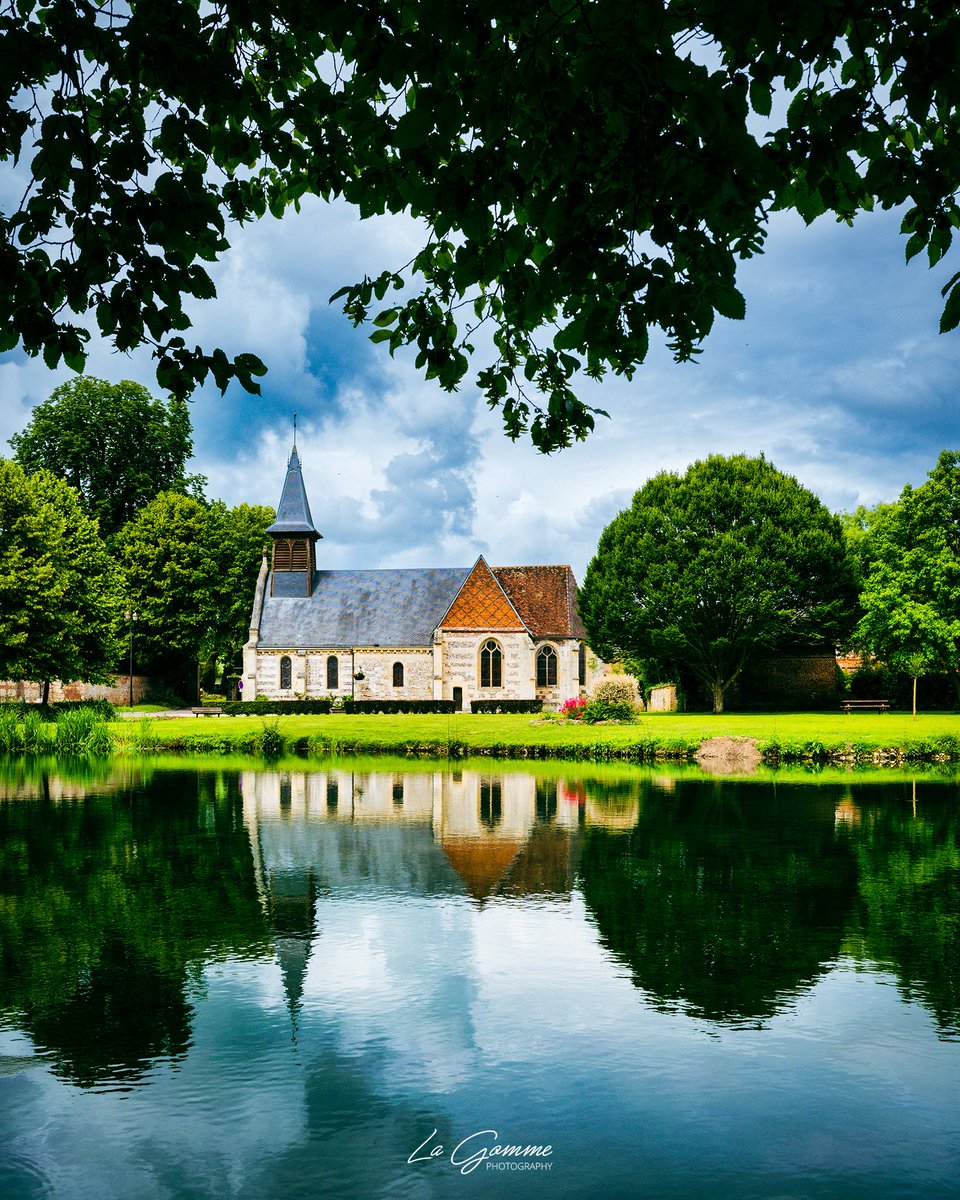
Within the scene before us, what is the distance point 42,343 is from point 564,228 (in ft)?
8.47

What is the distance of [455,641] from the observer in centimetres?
5112

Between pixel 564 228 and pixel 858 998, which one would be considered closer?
pixel 564 228

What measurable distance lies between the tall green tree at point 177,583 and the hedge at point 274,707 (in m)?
6.51

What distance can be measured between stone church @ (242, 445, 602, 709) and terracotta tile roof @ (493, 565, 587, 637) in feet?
0.21

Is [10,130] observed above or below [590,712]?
above

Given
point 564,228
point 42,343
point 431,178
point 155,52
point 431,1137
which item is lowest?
point 431,1137

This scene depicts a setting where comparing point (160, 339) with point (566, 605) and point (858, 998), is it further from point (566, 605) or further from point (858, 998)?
point (566, 605)

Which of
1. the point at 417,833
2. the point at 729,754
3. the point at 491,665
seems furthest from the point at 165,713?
the point at 417,833

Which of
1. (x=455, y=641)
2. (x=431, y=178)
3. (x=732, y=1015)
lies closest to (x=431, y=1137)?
(x=732, y=1015)

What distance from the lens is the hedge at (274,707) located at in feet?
146

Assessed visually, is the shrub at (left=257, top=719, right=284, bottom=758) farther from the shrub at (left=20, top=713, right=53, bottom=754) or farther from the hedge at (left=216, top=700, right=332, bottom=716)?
the hedge at (left=216, top=700, right=332, bottom=716)

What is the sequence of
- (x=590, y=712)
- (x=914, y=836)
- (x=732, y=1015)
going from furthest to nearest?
(x=590, y=712) → (x=914, y=836) → (x=732, y=1015)

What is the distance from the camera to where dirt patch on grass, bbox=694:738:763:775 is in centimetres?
2495

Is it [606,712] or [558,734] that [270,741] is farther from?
[606,712]
